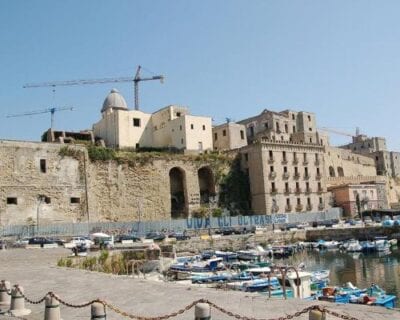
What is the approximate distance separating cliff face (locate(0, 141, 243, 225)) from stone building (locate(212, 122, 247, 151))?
4.92 metres

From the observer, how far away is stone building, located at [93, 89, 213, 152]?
56375 mm

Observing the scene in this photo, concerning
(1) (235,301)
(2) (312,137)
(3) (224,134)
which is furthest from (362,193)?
(1) (235,301)

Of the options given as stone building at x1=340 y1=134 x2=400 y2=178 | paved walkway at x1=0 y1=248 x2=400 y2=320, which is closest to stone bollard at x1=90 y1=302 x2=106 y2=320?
paved walkway at x1=0 y1=248 x2=400 y2=320

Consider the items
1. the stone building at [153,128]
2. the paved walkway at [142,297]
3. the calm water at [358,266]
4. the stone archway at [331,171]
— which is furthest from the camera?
the stone archway at [331,171]

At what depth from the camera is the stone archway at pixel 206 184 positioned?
56.5m

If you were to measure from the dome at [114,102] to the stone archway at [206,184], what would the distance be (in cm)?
1388

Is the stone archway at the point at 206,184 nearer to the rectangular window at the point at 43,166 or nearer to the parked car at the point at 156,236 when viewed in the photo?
the parked car at the point at 156,236

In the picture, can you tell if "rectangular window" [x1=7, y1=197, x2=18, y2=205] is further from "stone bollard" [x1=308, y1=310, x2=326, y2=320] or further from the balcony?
"stone bollard" [x1=308, y1=310, x2=326, y2=320]

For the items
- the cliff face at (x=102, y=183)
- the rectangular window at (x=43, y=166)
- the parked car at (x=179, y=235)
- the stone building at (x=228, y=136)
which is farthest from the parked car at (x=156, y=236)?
the stone building at (x=228, y=136)

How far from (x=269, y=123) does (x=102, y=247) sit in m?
40.5

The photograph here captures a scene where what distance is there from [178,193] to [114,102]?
1499cm

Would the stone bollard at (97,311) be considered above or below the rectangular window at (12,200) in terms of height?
below

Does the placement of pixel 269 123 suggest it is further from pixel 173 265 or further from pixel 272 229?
pixel 173 265

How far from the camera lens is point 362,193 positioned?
217 ft
